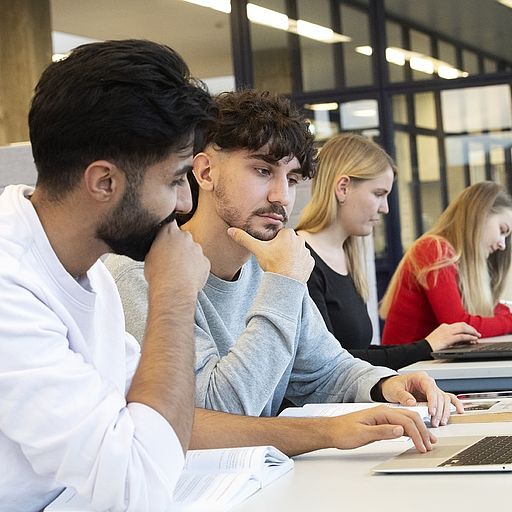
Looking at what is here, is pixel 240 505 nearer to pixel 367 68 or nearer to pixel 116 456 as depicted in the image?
pixel 116 456

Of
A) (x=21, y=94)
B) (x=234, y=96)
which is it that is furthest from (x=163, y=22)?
(x=234, y=96)

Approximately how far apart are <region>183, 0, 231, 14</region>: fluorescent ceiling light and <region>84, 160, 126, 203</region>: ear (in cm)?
685

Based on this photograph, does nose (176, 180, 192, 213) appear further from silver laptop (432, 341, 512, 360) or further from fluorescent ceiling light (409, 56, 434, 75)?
fluorescent ceiling light (409, 56, 434, 75)

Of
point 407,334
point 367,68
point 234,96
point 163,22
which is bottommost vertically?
point 407,334

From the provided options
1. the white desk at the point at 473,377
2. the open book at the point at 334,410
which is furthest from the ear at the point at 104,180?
the white desk at the point at 473,377

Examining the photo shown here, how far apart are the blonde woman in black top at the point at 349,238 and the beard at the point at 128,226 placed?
1843 millimetres

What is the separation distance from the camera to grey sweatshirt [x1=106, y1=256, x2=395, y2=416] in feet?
6.81

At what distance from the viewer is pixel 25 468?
150cm

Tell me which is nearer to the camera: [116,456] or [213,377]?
[116,456]

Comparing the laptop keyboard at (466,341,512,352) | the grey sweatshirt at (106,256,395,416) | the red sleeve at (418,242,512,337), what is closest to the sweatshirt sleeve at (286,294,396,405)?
the grey sweatshirt at (106,256,395,416)

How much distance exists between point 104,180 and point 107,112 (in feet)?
0.31

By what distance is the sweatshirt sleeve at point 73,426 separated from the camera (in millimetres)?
1407

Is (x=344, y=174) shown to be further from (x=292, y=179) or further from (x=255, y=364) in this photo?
(x=255, y=364)

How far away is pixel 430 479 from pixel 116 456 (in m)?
0.46
